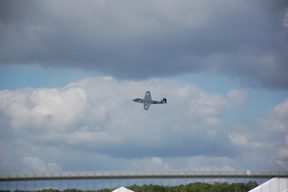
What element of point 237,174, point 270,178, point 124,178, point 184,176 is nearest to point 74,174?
point 124,178

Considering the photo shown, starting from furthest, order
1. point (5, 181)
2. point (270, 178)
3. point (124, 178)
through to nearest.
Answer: point (270, 178) → point (124, 178) → point (5, 181)

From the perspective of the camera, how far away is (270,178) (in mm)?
189750

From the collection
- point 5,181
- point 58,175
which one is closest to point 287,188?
point 58,175

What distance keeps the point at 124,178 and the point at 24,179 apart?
29404 millimetres

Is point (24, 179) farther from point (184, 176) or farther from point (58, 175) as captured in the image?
point (184, 176)

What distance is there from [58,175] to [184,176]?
37.5m

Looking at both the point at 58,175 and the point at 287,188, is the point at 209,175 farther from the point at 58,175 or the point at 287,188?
the point at 58,175

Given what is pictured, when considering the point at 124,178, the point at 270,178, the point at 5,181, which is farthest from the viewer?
the point at 270,178

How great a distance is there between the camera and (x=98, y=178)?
173750mm

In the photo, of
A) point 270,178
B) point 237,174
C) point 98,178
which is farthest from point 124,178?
point 270,178

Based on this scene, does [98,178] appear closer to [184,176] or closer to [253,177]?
[184,176]

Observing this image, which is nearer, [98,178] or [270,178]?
[98,178]

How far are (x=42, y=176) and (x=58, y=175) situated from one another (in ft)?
14.4

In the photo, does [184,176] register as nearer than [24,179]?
No
